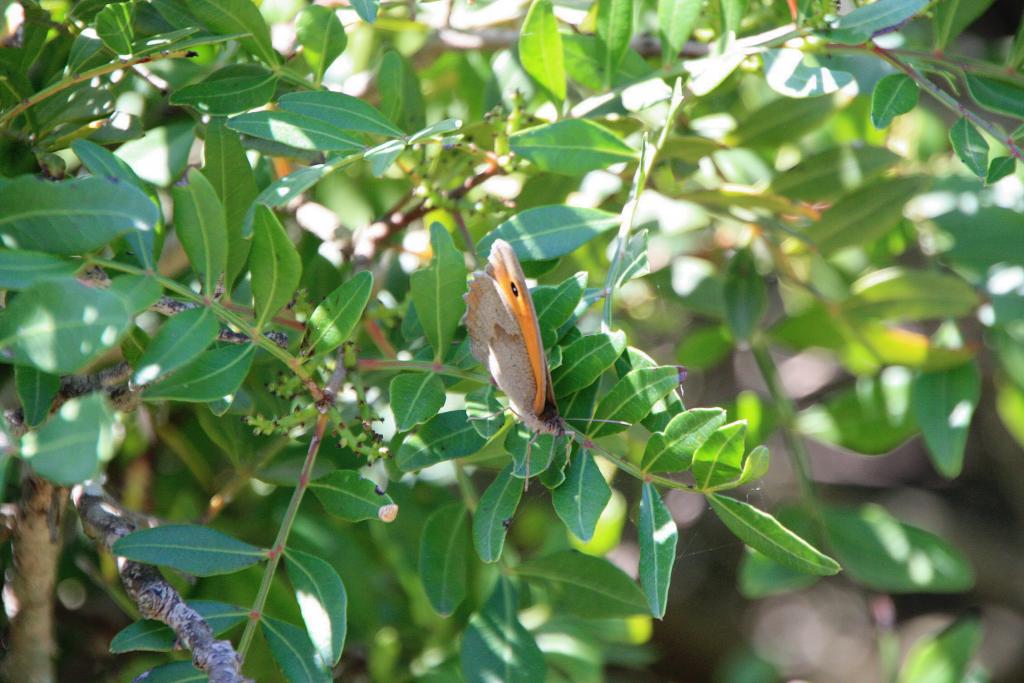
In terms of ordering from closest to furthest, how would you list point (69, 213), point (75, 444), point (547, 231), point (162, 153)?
1. point (75, 444)
2. point (69, 213)
3. point (547, 231)
4. point (162, 153)

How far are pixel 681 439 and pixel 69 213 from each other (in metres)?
0.54

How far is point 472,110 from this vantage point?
5.59 feet

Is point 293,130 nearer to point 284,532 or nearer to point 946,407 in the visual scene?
point 284,532

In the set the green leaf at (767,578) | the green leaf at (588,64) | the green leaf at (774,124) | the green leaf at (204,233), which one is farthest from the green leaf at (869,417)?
the green leaf at (204,233)

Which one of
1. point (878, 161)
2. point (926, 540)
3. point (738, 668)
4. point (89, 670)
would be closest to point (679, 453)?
point (878, 161)

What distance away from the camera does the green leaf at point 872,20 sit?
93 cm

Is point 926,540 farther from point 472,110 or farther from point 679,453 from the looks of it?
point 472,110

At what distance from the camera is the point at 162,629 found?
92 cm

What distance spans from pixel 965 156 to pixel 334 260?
0.75m

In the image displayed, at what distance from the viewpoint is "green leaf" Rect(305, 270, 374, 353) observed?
89 centimetres

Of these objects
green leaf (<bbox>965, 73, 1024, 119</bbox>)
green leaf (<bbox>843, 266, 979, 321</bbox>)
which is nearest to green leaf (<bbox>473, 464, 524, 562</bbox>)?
green leaf (<bbox>965, 73, 1024, 119</bbox>)

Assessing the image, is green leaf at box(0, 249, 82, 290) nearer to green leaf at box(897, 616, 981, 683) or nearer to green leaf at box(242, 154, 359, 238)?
green leaf at box(242, 154, 359, 238)

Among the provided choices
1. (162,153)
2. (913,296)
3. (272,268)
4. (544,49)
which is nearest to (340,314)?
(272,268)

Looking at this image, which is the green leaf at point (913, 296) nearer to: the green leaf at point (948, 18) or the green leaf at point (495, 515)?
the green leaf at point (948, 18)
